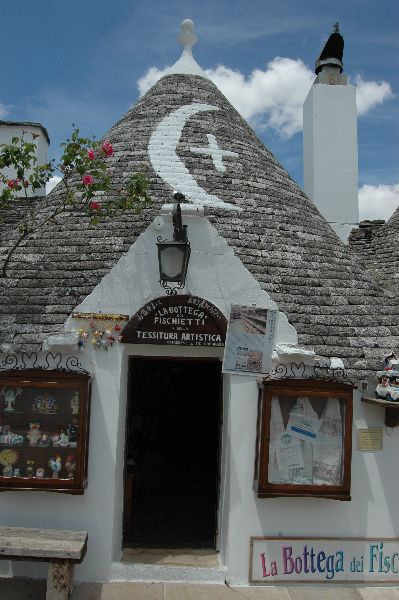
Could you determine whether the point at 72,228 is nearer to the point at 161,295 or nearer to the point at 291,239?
the point at 161,295

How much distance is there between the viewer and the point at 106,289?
5484mm

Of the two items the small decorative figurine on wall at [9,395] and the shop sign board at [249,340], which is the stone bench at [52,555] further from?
the shop sign board at [249,340]

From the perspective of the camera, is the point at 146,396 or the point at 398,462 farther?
the point at 146,396

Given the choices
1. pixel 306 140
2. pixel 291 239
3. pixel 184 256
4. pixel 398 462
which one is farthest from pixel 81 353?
pixel 306 140

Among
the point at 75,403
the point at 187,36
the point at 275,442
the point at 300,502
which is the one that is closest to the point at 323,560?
the point at 300,502

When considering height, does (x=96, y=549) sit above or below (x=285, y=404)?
below

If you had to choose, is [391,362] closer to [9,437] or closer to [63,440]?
[63,440]

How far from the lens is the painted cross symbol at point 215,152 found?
743 cm

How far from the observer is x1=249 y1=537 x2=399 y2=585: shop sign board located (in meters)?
5.27

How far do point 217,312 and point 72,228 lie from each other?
89.8 inches

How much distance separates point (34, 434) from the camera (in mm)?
5273

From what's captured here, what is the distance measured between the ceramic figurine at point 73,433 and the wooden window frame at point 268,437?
6.02ft

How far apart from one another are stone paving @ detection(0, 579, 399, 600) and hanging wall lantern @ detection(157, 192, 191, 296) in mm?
3035

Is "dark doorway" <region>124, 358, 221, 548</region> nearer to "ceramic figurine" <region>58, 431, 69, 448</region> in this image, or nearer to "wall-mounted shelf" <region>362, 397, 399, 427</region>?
"ceramic figurine" <region>58, 431, 69, 448</region>
